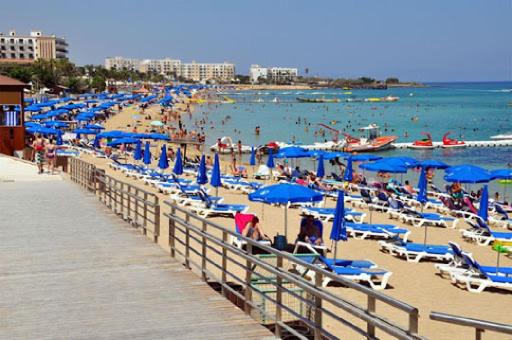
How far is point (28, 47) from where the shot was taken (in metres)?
156

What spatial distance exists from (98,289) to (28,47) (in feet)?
526

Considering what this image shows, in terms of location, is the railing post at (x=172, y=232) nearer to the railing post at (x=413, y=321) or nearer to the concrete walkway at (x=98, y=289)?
the concrete walkway at (x=98, y=289)

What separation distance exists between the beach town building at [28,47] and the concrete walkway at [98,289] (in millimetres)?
147255

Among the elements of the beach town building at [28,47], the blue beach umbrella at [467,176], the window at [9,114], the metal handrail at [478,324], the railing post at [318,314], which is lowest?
the blue beach umbrella at [467,176]

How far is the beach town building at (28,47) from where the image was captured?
495 feet

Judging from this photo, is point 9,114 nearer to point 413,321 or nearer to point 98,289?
point 98,289

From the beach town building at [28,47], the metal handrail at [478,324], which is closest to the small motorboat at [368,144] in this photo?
the metal handrail at [478,324]

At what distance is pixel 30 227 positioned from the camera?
421 inches

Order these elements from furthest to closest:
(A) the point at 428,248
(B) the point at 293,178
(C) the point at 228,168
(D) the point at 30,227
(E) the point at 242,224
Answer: (C) the point at 228,168
(B) the point at 293,178
(A) the point at 428,248
(E) the point at 242,224
(D) the point at 30,227

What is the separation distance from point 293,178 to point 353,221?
7.79 m

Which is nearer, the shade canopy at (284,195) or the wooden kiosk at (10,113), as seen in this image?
the shade canopy at (284,195)

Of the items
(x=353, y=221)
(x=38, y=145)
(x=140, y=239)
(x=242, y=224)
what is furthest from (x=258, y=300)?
(x=38, y=145)

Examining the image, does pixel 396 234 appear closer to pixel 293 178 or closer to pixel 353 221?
pixel 353 221

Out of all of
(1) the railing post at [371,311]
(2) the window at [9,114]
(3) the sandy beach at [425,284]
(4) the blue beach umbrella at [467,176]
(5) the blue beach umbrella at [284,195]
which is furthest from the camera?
(2) the window at [9,114]
